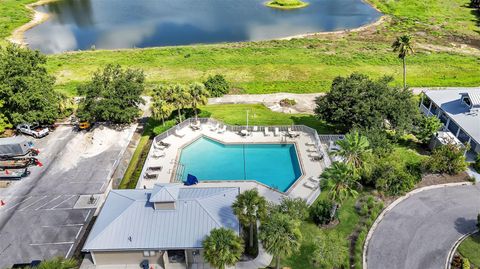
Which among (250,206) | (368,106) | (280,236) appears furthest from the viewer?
(368,106)

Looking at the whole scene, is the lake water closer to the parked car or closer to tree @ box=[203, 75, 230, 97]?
tree @ box=[203, 75, 230, 97]

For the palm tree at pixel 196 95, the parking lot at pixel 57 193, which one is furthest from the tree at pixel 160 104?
the parking lot at pixel 57 193

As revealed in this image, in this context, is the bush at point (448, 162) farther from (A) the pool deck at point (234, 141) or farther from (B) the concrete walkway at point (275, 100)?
(B) the concrete walkway at point (275, 100)

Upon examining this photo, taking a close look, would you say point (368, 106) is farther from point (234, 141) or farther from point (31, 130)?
point (31, 130)

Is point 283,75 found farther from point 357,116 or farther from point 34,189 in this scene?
point 34,189

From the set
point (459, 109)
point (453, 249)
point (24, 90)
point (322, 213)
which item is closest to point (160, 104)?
point (24, 90)

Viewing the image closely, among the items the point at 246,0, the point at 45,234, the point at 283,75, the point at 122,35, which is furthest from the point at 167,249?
the point at 246,0

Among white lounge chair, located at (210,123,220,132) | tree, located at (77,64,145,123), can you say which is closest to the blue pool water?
white lounge chair, located at (210,123,220,132)
